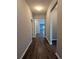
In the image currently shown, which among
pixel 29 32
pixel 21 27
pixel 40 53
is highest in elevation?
pixel 21 27

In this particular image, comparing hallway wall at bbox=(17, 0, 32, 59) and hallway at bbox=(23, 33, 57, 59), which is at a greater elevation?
hallway wall at bbox=(17, 0, 32, 59)

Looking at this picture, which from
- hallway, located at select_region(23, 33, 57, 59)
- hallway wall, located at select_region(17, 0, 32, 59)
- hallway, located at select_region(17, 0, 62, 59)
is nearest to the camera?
hallway wall, located at select_region(17, 0, 32, 59)

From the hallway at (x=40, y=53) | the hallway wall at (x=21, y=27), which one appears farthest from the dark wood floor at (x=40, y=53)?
the hallway wall at (x=21, y=27)

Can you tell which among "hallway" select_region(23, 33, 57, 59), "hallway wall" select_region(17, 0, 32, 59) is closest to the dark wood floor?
"hallway" select_region(23, 33, 57, 59)

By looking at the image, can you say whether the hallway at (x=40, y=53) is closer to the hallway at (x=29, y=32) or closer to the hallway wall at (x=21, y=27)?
the hallway at (x=29, y=32)

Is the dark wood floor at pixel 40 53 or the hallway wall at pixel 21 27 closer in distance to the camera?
the hallway wall at pixel 21 27

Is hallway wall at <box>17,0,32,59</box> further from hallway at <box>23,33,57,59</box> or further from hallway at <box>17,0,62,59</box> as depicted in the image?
hallway at <box>23,33,57,59</box>

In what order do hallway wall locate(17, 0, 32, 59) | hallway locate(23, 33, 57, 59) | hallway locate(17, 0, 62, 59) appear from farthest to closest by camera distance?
1. hallway locate(23, 33, 57, 59)
2. hallway locate(17, 0, 62, 59)
3. hallway wall locate(17, 0, 32, 59)

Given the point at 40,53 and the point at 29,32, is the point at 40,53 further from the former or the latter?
the point at 29,32

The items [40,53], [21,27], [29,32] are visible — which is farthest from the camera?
[29,32]

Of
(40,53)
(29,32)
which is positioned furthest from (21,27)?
(29,32)

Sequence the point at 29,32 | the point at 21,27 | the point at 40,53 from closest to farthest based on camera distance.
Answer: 1. the point at 21,27
2. the point at 40,53
3. the point at 29,32
